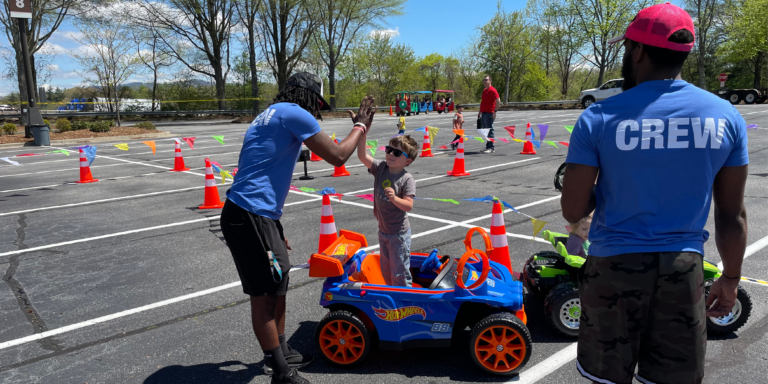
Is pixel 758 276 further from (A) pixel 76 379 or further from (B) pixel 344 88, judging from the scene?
(B) pixel 344 88

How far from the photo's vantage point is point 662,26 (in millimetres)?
1775

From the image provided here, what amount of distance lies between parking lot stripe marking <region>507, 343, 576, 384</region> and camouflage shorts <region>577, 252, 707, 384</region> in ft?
4.41

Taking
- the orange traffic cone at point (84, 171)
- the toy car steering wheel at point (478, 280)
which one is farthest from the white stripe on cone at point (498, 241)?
the orange traffic cone at point (84, 171)

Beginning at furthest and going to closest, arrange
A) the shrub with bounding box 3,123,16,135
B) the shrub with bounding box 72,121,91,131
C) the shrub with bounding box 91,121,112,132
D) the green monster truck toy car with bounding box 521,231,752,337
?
the shrub with bounding box 72,121,91,131, the shrub with bounding box 91,121,112,132, the shrub with bounding box 3,123,16,135, the green monster truck toy car with bounding box 521,231,752,337

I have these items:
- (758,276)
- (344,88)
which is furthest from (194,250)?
(344,88)

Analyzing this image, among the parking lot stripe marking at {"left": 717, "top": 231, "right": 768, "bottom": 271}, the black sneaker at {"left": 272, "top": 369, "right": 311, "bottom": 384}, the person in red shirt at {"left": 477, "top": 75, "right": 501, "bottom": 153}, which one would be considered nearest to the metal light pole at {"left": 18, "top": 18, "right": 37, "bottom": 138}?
the person in red shirt at {"left": 477, "top": 75, "right": 501, "bottom": 153}

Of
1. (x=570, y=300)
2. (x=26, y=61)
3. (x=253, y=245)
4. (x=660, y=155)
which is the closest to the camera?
(x=660, y=155)

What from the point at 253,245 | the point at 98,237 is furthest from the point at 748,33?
the point at 253,245

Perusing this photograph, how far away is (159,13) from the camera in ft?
124

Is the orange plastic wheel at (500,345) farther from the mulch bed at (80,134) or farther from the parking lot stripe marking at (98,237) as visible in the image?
the mulch bed at (80,134)

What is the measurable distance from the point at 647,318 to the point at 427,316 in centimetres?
162

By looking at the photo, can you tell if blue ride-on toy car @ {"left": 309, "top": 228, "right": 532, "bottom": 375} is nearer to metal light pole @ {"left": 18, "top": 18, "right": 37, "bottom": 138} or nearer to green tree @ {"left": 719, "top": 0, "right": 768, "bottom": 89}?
metal light pole @ {"left": 18, "top": 18, "right": 37, "bottom": 138}

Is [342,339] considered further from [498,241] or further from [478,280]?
[498,241]

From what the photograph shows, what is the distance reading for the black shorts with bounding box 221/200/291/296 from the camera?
9.53ft
